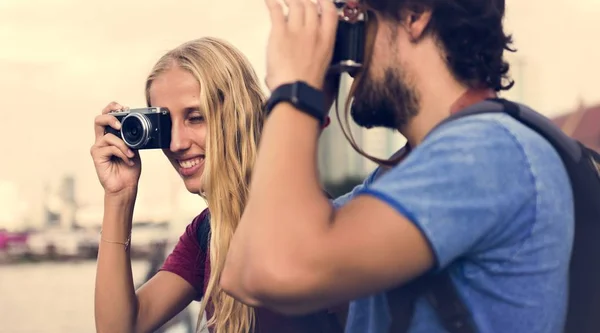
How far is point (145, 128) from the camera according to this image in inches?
125

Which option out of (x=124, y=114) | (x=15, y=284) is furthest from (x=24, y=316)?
(x=15, y=284)

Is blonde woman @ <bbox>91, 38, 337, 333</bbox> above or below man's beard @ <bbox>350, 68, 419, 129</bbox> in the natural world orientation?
below

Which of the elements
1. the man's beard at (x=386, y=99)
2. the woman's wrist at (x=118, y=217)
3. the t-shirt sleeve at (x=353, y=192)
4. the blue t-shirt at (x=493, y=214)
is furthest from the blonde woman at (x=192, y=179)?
the blue t-shirt at (x=493, y=214)

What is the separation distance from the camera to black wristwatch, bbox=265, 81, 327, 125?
76.4 inches

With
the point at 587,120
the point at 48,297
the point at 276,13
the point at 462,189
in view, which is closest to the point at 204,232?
the point at 276,13

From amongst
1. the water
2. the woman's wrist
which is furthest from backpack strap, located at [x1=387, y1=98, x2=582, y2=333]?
the water

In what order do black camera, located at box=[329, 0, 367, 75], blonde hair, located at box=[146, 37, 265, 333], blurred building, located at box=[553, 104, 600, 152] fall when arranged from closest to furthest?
1. black camera, located at box=[329, 0, 367, 75]
2. blonde hair, located at box=[146, 37, 265, 333]
3. blurred building, located at box=[553, 104, 600, 152]

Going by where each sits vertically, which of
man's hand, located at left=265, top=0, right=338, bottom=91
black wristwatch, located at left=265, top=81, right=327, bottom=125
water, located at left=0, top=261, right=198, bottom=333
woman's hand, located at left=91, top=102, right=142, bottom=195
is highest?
man's hand, located at left=265, top=0, right=338, bottom=91

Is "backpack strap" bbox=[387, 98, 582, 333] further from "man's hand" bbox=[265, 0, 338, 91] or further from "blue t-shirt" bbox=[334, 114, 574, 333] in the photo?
"man's hand" bbox=[265, 0, 338, 91]

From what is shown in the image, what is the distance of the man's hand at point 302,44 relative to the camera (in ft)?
6.56

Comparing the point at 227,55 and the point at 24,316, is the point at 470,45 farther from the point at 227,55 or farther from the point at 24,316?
the point at 24,316

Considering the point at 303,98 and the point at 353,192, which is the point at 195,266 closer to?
the point at 353,192

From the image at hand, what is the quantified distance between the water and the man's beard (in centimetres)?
237

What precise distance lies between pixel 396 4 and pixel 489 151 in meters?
0.38
